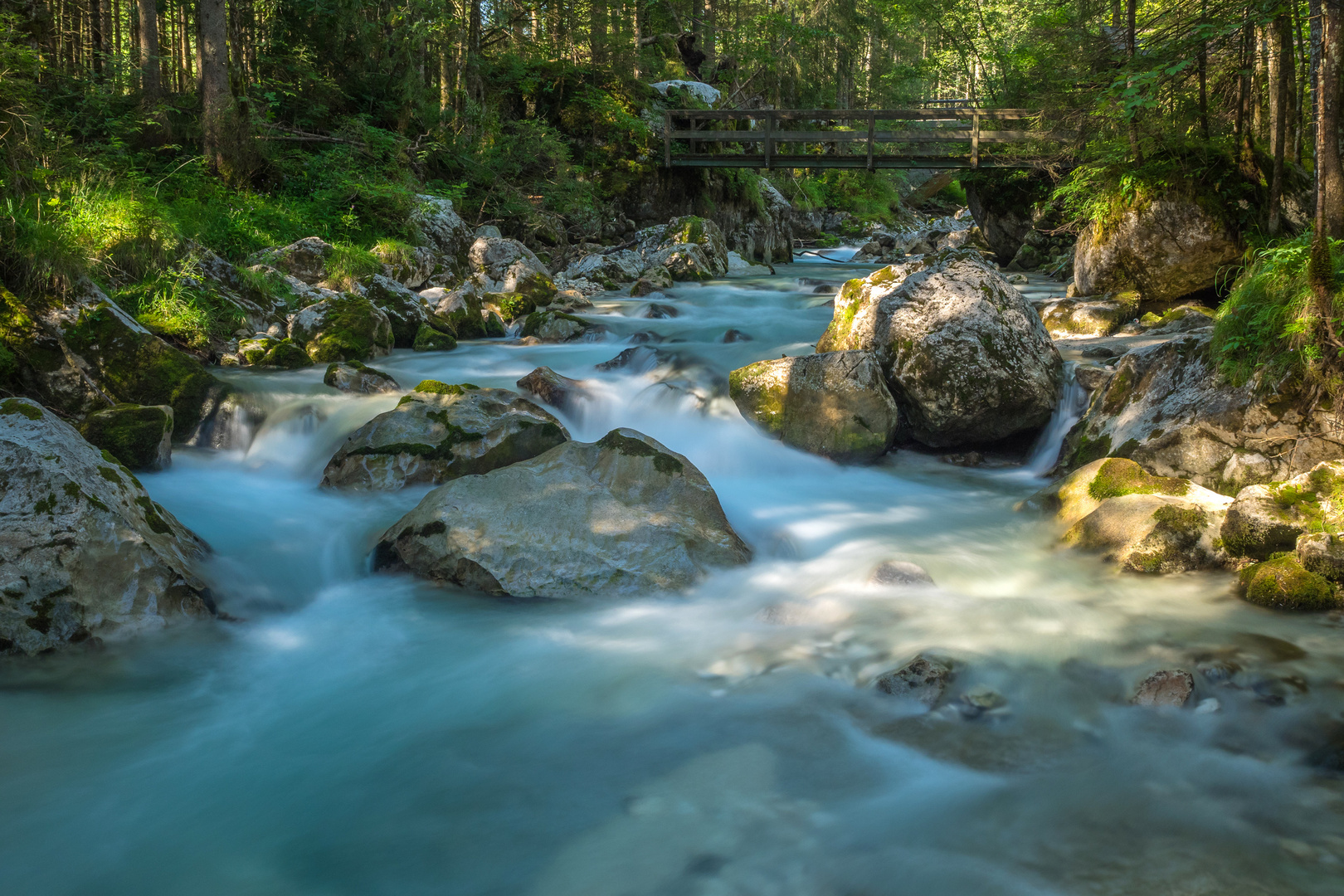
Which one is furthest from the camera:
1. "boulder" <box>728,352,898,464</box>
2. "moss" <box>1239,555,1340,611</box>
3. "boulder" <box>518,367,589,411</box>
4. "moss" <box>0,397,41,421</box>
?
"boulder" <box>518,367,589,411</box>

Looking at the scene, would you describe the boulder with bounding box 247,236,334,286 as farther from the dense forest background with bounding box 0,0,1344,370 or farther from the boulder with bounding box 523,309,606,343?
the boulder with bounding box 523,309,606,343

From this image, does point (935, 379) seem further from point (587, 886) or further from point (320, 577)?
point (587, 886)

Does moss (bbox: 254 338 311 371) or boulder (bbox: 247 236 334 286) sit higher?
boulder (bbox: 247 236 334 286)

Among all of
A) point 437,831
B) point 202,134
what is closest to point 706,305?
point 202,134

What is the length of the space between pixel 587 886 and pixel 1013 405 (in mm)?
5544

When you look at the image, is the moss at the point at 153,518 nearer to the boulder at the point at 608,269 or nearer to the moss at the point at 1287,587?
the moss at the point at 1287,587

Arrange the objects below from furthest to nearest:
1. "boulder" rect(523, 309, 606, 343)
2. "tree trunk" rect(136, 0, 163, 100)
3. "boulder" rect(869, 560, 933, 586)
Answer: "tree trunk" rect(136, 0, 163, 100) < "boulder" rect(523, 309, 606, 343) < "boulder" rect(869, 560, 933, 586)

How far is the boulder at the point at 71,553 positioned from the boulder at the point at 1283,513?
536 cm

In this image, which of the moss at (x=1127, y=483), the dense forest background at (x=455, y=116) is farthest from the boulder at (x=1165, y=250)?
the moss at (x=1127, y=483)

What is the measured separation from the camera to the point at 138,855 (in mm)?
2795

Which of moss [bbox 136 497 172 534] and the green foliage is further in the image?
the green foliage

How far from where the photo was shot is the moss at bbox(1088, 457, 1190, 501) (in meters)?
5.01

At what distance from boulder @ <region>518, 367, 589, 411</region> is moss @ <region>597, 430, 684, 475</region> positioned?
2.57 m

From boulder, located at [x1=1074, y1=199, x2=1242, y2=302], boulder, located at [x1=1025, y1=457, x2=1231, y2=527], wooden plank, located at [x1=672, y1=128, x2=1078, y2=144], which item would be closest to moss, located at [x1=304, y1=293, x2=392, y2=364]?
boulder, located at [x1=1025, y1=457, x2=1231, y2=527]
